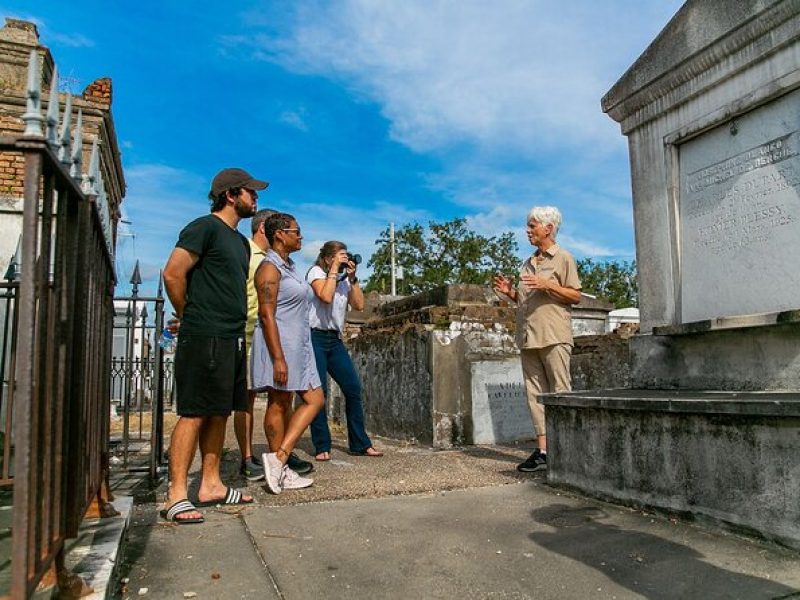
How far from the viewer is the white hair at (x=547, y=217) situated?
15.3ft

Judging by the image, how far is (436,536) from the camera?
2760mm

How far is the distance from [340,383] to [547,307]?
6.21 ft

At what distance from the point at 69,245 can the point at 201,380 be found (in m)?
1.43

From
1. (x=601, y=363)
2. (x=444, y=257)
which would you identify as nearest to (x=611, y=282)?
(x=444, y=257)

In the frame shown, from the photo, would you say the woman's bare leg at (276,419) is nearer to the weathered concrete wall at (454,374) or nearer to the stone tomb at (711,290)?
the stone tomb at (711,290)

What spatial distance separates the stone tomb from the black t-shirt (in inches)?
79.2

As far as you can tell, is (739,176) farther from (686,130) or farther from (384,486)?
(384,486)

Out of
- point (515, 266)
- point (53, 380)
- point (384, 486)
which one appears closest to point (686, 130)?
Answer: point (384, 486)

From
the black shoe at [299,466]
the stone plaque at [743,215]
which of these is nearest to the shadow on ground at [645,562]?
the stone plaque at [743,215]

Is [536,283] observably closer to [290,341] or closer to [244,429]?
[290,341]

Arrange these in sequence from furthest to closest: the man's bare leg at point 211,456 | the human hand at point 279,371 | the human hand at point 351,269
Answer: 1. the human hand at point 351,269
2. the human hand at point 279,371
3. the man's bare leg at point 211,456

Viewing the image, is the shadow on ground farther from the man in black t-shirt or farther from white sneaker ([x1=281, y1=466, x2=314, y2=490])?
the man in black t-shirt

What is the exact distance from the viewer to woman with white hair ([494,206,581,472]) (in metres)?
4.35

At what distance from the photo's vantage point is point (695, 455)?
9.38 feet
